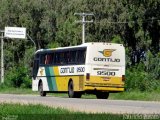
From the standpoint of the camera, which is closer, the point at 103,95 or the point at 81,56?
the point at 81,56

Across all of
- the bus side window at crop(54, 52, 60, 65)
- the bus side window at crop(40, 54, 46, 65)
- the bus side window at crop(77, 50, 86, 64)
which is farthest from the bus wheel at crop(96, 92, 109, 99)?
the bus side window at crop(40, 54, 46, 65)

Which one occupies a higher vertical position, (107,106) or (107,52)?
(107,52)

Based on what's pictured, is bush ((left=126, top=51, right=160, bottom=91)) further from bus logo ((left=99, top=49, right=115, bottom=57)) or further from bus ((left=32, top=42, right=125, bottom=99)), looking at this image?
bus logo ((left=99, top=49, right=115, bottom=57))

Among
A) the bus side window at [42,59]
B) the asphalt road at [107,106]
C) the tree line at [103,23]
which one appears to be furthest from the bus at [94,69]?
the tree line at [103,23]

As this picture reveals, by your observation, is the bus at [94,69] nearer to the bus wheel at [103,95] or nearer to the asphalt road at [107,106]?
the bus wheel at [103,95]

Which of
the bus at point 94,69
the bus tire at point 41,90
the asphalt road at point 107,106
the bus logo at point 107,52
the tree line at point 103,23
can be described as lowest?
the bus tire at point 41,90

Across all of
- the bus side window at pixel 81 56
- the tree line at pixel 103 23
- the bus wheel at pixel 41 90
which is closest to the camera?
the bus side window at pixel 81 56

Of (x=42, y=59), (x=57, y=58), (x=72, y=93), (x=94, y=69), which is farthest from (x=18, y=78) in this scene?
(x=94, y=69)

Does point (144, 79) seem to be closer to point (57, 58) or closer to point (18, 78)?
point (57, 58)

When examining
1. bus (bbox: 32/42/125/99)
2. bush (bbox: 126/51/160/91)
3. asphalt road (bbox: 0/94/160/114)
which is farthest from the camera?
bush (bbox: 126/51/160/91)

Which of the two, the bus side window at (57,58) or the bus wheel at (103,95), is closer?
the bus wheel at (103,95)

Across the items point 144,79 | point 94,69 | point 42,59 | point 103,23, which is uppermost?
point 103,23

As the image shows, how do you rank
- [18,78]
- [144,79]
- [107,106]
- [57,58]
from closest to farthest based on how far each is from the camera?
[107,106] < [57,58] < [144,79] < [18,78]

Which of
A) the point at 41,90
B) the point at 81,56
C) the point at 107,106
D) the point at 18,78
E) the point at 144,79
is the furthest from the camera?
the point at 18,78
